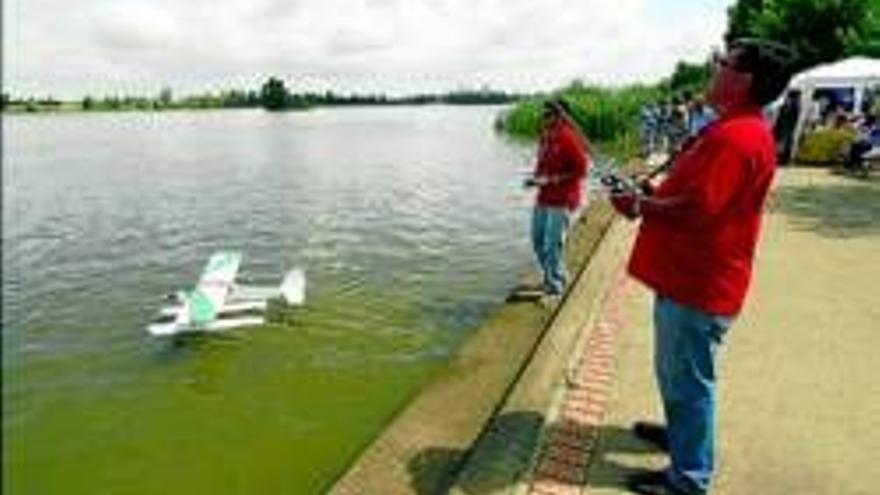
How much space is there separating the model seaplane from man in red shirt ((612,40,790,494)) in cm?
688

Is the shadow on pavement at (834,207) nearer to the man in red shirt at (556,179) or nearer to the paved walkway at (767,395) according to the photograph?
the paved walkway at (767,395)

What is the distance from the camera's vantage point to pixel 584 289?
A: 10.6 metres

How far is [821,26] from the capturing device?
44.4 m

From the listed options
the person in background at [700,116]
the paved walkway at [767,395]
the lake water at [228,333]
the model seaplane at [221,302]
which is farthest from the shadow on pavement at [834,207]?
the model seaplane at [221,302]

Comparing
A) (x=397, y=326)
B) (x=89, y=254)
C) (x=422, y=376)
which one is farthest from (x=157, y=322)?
(x=89, y=254)

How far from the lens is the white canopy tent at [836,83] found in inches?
957

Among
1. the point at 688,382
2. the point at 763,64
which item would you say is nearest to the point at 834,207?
the point at 688,382

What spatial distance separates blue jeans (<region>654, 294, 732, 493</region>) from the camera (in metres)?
5.23

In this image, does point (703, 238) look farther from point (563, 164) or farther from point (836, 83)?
point (836, 83)

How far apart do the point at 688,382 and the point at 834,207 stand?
12811 millimetres

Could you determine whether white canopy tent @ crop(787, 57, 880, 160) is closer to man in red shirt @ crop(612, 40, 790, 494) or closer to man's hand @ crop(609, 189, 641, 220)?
man's hand @ crop(609, 189, 641, 220)

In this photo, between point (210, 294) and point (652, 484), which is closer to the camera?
point (652, 484)

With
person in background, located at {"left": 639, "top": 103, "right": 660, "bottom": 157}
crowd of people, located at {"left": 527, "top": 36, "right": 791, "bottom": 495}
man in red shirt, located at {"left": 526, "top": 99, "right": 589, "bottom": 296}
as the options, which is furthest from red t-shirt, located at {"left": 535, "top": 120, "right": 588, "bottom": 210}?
person in background, located at {"left": 639, "top": 103, "right": 660, "bottom": 157}

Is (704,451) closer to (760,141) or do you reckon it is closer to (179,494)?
(760,141)
